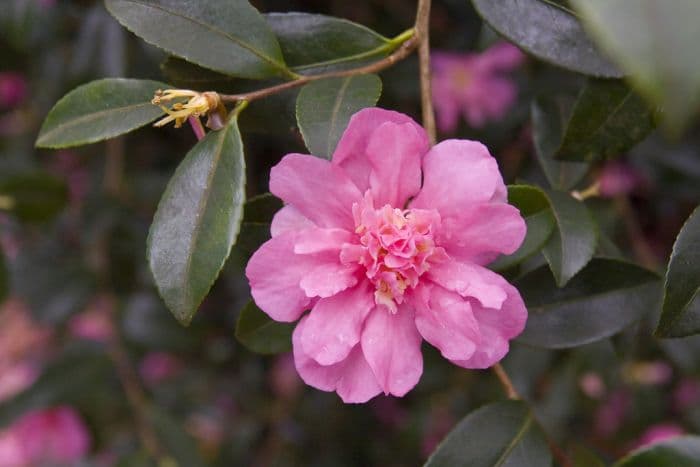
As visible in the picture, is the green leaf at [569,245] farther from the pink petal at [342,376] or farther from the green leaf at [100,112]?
the green leaf at [100,112]

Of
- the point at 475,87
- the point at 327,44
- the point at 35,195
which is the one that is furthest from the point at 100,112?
the point at 475,87

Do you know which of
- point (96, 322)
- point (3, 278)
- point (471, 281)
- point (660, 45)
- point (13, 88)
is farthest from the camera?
point (96, 322)

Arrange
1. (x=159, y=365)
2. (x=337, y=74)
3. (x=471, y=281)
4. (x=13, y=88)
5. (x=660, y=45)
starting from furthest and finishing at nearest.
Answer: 1. (x=159, y=365)
2. (x=13, y=88)
3. (x=337, y=74)
4. (x=471, y=281)
5. (x=660, y=45)

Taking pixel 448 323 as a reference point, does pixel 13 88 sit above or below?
below

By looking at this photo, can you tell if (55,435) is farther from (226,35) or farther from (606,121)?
(606,121)

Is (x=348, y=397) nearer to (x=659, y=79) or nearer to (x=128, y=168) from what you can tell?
(x=659, y=79)

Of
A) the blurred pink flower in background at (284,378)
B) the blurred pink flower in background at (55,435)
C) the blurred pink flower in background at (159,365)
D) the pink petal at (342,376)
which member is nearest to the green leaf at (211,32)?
the pink petal at (342,376)

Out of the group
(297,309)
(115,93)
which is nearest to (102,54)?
(115,93)

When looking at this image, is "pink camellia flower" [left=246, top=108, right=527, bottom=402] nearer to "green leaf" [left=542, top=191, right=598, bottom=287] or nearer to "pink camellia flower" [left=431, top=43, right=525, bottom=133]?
"green leaf" [left=542, top=191, right=598, bottom=287]

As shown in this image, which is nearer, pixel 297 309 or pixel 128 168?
pixel 297 309
